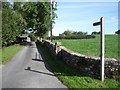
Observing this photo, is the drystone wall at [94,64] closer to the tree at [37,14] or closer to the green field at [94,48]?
the green field at [94,48]

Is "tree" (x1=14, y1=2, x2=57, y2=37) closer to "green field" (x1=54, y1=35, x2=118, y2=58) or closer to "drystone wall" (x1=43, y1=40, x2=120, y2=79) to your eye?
"green field" (x1=54, y1=35, x2=118, y2=58)

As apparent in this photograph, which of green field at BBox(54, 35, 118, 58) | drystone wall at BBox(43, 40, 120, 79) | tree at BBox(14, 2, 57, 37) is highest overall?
tree at BBox(14, 2, 57, 37)

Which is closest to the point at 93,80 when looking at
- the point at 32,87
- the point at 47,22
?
the point at 32,87

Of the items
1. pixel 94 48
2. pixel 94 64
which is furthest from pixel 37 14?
pixel 94 64

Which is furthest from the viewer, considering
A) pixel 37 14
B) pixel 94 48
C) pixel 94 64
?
pixel 37 14

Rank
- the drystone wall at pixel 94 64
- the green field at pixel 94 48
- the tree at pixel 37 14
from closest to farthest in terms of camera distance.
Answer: the drystone wall at pixel 94 64
the green field at pixel 94 48
the tree at pixel 37 14

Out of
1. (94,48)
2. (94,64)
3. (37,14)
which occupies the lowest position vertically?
(94,64)

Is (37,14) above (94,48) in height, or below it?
above

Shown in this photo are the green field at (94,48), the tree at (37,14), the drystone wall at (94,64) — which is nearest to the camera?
the drystone wall at (94,64)

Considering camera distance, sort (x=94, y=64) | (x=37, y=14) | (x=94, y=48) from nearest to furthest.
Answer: (x=94, y=64)
(x=94, y=48)
(x=37, y=14)

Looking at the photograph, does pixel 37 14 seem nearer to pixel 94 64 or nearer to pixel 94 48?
pixel 94 48

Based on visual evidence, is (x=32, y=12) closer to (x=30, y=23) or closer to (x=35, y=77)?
(x=30, y=23)

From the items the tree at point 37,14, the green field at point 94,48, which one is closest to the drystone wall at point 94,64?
the green field at point 94,48

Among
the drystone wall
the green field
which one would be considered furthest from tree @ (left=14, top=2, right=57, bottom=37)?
the drystone wall
